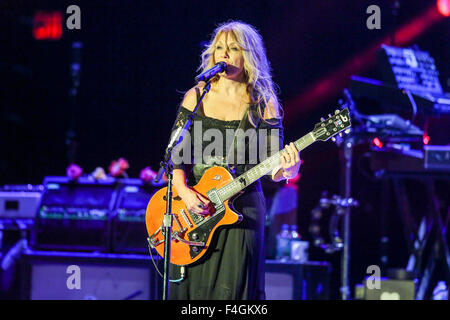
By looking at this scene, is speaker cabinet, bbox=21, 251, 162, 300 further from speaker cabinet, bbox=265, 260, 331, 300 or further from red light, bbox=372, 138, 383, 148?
red light, bbox=372, 138, 383, 148

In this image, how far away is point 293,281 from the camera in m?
5.38

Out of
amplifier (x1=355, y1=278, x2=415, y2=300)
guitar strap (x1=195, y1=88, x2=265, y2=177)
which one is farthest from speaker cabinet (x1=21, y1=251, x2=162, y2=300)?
guitar strap (x1=195, y1=88, x2=265, y2=177)

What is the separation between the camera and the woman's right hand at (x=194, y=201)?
3.50 m

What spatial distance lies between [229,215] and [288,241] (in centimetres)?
220

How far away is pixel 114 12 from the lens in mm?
6938

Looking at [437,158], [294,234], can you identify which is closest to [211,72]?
[294,234]

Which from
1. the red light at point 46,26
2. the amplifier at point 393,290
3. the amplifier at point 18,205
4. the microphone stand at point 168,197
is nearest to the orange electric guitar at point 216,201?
the microphone stand at point 168,197

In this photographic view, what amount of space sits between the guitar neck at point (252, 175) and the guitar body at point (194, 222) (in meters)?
0.04

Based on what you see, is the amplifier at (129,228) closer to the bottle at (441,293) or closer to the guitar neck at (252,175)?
the guitar neck at (252,175)

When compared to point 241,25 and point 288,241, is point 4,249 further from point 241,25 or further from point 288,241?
point 241,25

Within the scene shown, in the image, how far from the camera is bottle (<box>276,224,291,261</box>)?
554 centimetres

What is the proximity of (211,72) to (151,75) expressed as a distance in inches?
144
